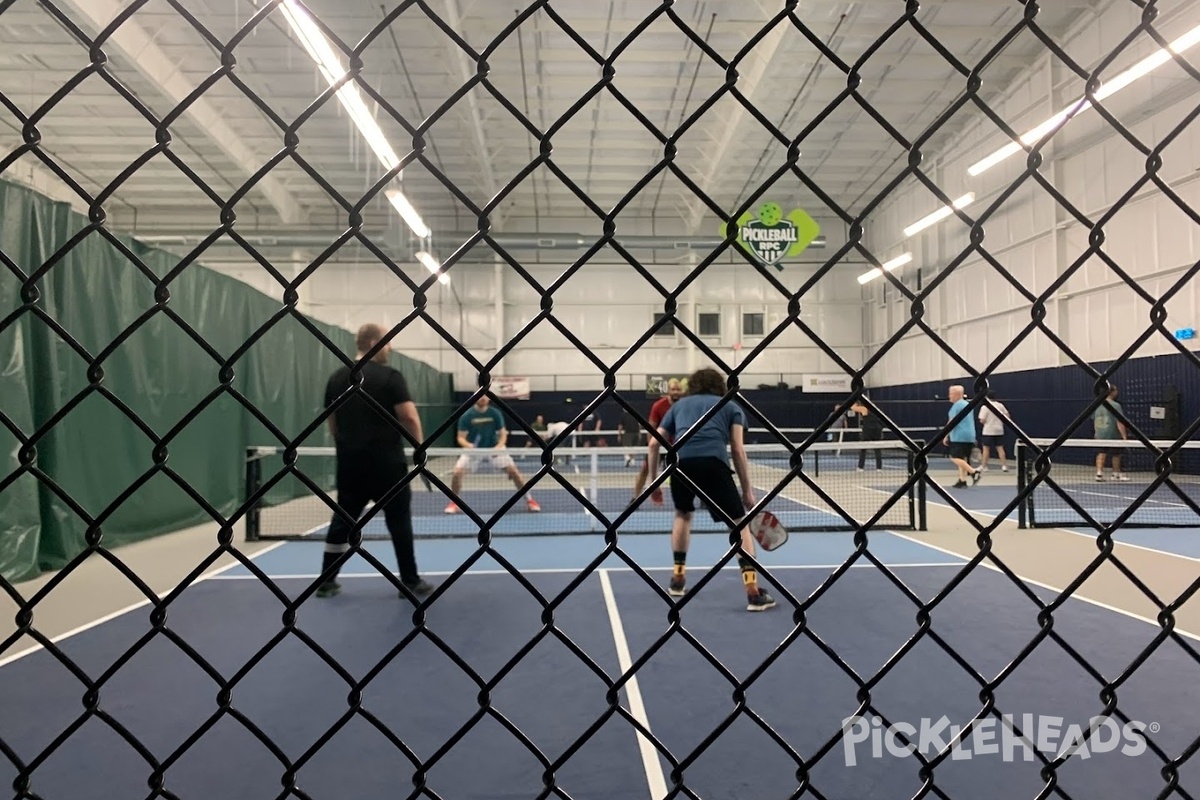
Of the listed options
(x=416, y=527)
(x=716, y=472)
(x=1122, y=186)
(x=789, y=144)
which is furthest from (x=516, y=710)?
(x=1122, y=186)

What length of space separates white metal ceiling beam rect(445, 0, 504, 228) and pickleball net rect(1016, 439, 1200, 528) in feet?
26.4

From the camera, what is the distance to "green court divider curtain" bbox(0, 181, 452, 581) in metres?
4.62

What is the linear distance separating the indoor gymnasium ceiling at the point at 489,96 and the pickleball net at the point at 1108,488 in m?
5.58

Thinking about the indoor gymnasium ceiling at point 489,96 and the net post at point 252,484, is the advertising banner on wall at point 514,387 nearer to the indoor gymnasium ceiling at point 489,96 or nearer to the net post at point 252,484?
the indoor gymnasium ceiling at point 489,96

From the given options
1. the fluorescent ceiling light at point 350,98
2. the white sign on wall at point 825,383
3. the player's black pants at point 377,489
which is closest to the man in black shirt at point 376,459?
the player's black pants at point 377,489

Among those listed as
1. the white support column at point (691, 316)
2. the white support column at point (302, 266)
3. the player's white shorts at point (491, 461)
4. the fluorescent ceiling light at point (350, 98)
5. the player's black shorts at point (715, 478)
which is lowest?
the player's white shorts at point (491, 461)

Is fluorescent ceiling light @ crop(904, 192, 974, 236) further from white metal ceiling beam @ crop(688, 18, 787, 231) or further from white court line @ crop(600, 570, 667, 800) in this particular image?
white court line @ crop(600, 570, 667, 800)

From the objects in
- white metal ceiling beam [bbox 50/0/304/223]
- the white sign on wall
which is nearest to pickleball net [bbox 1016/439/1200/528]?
the white sign on wall

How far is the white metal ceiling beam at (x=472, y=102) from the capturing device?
35.9 ft

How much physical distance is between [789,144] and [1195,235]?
12.9 m

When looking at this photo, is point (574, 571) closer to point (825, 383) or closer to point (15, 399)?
point (15, 399)

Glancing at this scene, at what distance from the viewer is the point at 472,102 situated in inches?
512

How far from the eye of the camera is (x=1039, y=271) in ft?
45.4

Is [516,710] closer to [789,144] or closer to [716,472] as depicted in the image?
[716,472]
